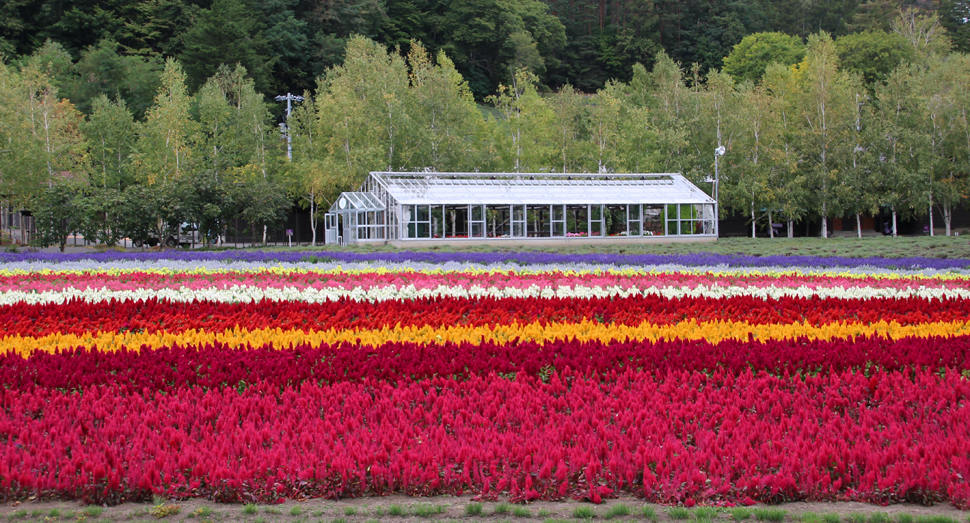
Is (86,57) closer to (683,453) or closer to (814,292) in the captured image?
(814,292)

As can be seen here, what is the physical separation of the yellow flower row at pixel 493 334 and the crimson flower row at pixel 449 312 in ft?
1.43

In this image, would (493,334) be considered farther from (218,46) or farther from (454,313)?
(218,46)

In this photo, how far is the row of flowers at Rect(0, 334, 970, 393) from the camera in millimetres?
7719

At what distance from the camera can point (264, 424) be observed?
6387mm

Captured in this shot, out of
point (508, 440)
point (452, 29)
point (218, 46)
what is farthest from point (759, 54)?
point (508, 440)

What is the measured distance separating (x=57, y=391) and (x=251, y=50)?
224 feet

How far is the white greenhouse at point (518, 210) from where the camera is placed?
38.3 meters

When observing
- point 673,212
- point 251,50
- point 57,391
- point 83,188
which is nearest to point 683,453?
point 57,391

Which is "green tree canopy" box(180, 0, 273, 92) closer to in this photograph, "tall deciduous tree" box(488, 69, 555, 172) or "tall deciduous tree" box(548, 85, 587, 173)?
"tall deciduous tree" box(548, 85, 587, 173)

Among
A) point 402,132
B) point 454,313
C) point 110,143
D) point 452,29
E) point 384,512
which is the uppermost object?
point 452,29

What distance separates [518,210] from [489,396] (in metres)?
33.6

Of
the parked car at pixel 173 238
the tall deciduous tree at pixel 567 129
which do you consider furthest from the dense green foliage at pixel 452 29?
the parked car at pixel 173 238

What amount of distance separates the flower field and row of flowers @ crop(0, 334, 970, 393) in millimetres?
32

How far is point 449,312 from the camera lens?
11.5 meters
